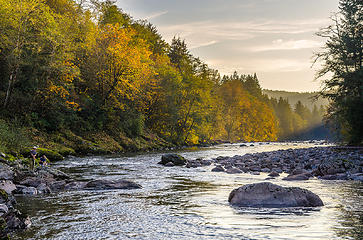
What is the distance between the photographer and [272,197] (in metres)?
9.24

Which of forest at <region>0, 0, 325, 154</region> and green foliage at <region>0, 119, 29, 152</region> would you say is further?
forest at <region>0, 0, 325, 154</region>

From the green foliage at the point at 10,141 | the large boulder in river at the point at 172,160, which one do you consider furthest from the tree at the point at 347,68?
the green foliage at the point at 10,141

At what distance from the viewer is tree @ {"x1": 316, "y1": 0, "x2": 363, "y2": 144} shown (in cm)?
3055

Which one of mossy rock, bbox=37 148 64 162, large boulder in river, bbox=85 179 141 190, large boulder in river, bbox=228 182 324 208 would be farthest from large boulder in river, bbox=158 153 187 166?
large boulder in river, bbox=228 182 324 208

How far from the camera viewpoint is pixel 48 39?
26.6m

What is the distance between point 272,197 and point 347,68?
26588mm

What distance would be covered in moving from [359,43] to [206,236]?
30.5 m

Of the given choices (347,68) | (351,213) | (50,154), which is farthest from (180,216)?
(347,68)

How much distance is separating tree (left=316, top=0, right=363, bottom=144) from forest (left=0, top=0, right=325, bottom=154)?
19.7m

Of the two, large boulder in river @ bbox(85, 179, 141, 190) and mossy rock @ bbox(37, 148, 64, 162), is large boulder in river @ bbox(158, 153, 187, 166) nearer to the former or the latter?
mossy rock @ bbox(37, 148, 64, 162)

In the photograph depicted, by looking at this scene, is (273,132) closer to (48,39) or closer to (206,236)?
(48,39)

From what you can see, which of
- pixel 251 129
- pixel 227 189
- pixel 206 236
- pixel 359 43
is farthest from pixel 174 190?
pixel 251 129

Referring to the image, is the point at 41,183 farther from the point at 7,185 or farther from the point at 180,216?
the point at 180,216

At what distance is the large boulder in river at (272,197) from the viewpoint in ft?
29.5
